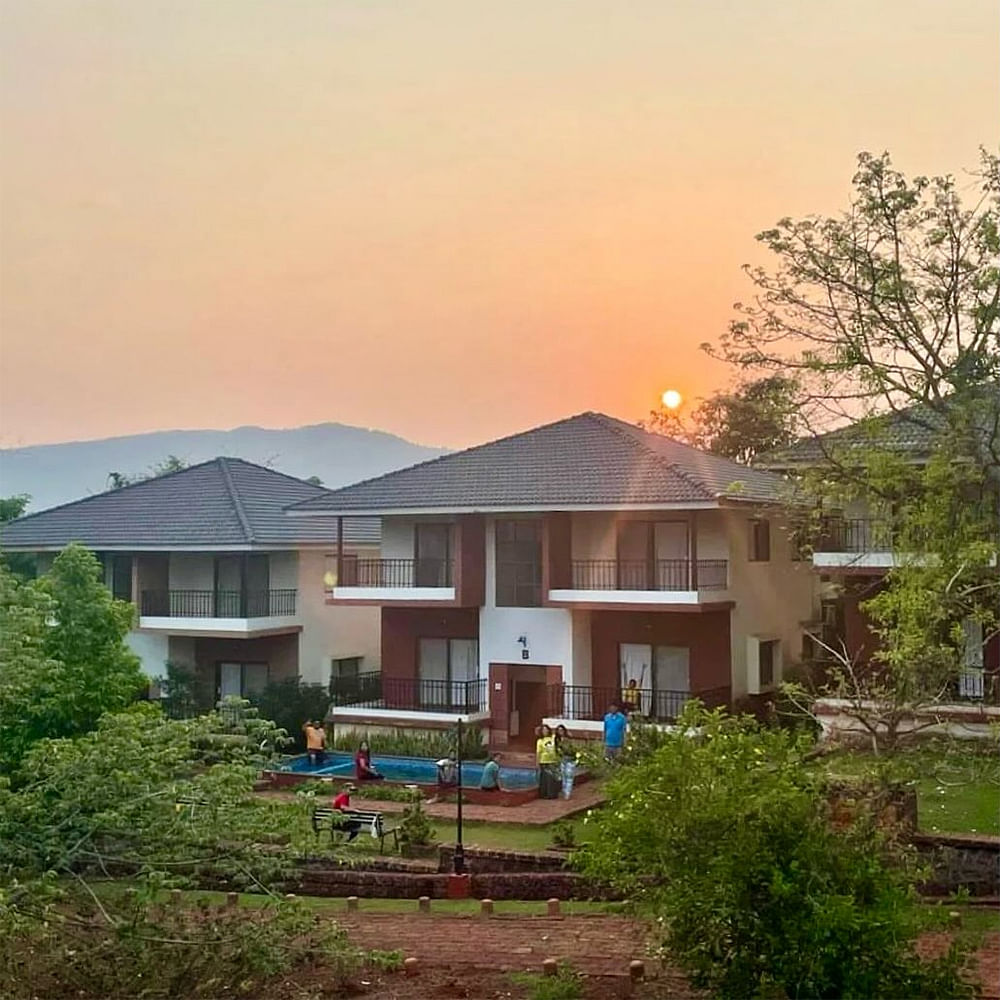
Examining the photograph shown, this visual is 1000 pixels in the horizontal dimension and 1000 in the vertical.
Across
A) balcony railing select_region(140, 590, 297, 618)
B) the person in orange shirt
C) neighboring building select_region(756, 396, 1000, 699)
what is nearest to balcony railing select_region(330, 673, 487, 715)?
the person in orange shirt

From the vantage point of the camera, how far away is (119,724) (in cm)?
479

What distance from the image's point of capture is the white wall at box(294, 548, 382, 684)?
1082 cm

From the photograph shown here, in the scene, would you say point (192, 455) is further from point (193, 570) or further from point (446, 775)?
point (446, 775)

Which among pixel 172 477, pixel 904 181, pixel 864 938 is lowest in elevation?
pixel 864 938

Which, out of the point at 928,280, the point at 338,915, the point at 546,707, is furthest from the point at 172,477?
the point at 928,280

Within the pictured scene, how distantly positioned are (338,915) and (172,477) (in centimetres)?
588

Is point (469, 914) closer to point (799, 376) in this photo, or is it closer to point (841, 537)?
point (799, 376)

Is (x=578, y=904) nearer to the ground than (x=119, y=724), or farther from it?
nearer to the ground

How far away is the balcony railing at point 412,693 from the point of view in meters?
10.5

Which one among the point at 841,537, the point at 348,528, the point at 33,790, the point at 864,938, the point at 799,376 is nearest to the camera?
the point at 864,938

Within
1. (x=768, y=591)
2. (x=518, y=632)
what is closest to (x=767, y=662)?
(x=768, y=591)

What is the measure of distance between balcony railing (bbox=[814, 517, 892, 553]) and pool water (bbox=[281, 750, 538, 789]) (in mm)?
2917

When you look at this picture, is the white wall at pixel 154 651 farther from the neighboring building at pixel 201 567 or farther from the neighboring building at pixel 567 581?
the neighboring building at pixel 567 581

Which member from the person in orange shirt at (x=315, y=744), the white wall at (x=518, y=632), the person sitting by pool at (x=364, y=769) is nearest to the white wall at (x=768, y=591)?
the white wall at (x=518, y=632)
